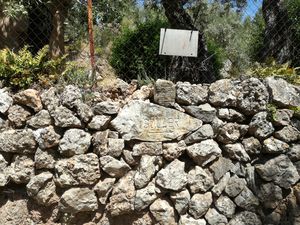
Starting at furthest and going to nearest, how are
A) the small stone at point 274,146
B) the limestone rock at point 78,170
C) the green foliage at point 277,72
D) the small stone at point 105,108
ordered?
the green foliage at point 277,72
the small stone at point 274,146
the small stone at point 105,108
the limestone rock at point 78,170

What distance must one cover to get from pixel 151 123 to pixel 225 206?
115 centimetres

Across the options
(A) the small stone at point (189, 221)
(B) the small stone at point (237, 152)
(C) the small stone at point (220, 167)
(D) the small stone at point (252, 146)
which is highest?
(D) the small stone at point (252, 146)

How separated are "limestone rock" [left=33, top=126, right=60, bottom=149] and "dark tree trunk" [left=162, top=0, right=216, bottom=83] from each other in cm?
174

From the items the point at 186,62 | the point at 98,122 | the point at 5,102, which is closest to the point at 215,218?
the point at 98,122

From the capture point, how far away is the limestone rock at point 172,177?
3996 mm

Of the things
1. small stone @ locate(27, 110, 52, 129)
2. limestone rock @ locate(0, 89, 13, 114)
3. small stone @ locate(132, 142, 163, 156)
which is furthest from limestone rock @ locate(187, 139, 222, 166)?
limestone rock @ locate(0, 89, 13, 114)

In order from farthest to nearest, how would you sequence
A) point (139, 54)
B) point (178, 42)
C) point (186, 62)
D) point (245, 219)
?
point (139, 54)
point (186, 62)
point (178, 42)
point (245, 219)

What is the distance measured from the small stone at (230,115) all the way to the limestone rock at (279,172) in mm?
534

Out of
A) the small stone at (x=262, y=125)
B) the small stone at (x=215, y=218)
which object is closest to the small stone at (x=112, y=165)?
the small stone at (x=215, y=218)

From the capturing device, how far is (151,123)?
4098mm

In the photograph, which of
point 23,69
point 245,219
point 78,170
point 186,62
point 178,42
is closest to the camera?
point 78,170

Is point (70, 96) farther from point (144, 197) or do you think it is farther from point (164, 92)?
point (144, 197)

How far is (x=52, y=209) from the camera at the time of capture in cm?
411

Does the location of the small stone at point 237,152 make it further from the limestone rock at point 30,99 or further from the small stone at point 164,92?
the limestone rock at point 30,99
